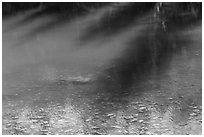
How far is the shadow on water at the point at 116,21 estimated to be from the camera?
32.0 metres

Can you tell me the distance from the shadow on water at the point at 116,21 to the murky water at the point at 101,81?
291mm

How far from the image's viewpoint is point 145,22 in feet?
113

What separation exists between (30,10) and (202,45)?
1830cm

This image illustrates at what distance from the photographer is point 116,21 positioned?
3556 cm

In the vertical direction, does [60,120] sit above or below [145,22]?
below

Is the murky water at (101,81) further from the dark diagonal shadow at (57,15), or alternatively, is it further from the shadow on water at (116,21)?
the dark diagonal shadow at (57,15)

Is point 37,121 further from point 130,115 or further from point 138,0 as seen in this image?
point 138,0

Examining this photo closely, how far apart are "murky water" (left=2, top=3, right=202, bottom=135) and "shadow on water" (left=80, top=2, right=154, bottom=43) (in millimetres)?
291

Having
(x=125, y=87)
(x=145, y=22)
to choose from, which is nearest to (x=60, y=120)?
(x=125, y=87)

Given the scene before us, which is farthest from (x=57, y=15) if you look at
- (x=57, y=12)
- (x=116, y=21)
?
(x=116, y=21)

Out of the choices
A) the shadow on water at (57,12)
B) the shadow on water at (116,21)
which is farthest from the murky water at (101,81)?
the shadow on water at (57,12)

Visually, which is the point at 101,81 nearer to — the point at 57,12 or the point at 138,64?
the point at 138,64

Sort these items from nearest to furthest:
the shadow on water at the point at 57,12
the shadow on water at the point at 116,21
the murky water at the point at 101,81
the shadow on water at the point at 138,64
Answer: the murky water at the point at 101,81 < the shadow on water at the point at 138,64 < the shadow on water at the point at 116,21 < the shadow on water at the point at 57,12

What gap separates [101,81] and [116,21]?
13528mm
